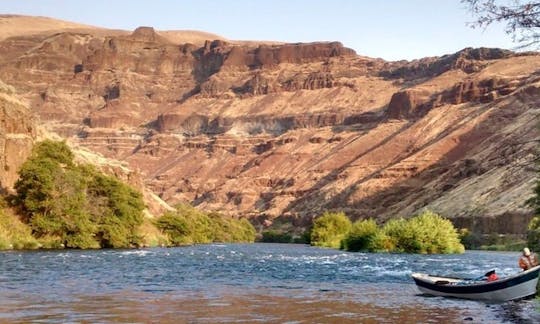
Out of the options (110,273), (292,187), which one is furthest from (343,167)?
(110,273)

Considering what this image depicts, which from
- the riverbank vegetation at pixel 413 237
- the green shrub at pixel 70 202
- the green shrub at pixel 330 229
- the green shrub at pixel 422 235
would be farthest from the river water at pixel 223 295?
the green shrub at pixel 330 229

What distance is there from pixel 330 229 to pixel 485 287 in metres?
71.2

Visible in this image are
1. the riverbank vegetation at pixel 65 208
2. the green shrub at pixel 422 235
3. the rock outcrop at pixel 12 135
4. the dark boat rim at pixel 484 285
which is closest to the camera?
the dark boat rim at pixel 484 285

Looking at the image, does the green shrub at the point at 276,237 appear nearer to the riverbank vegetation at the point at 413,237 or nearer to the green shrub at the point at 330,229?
the green shrub at the point at 330,229

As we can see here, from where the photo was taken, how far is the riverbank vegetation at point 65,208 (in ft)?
203

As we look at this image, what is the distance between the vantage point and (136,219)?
72.6m

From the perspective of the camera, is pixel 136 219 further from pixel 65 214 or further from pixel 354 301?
pixel 354 301

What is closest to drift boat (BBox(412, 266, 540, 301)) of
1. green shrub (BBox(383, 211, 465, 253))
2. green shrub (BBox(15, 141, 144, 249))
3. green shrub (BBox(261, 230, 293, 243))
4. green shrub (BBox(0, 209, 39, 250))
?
green shrub (BBox(383, 211, 465, 253))

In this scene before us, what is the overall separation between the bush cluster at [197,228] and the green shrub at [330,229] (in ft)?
55.7

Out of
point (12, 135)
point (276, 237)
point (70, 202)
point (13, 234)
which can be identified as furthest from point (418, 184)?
point (13, 234)

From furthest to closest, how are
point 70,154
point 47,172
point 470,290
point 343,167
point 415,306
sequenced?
point 343,167 < point 70,154 < point 47,172 < point 470,290 < point 415,306

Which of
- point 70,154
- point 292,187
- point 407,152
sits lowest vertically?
point 292,187

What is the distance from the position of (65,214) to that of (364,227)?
3001cm

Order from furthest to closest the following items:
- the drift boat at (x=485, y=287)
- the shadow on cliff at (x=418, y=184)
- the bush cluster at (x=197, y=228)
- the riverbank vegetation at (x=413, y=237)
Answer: the shadow on cliff at (x=418, y=184), the bush cluster at (x=197, y=228), the riverbank vegetation at (x=413, y=237), the drift boat at (x=485, y=287)
